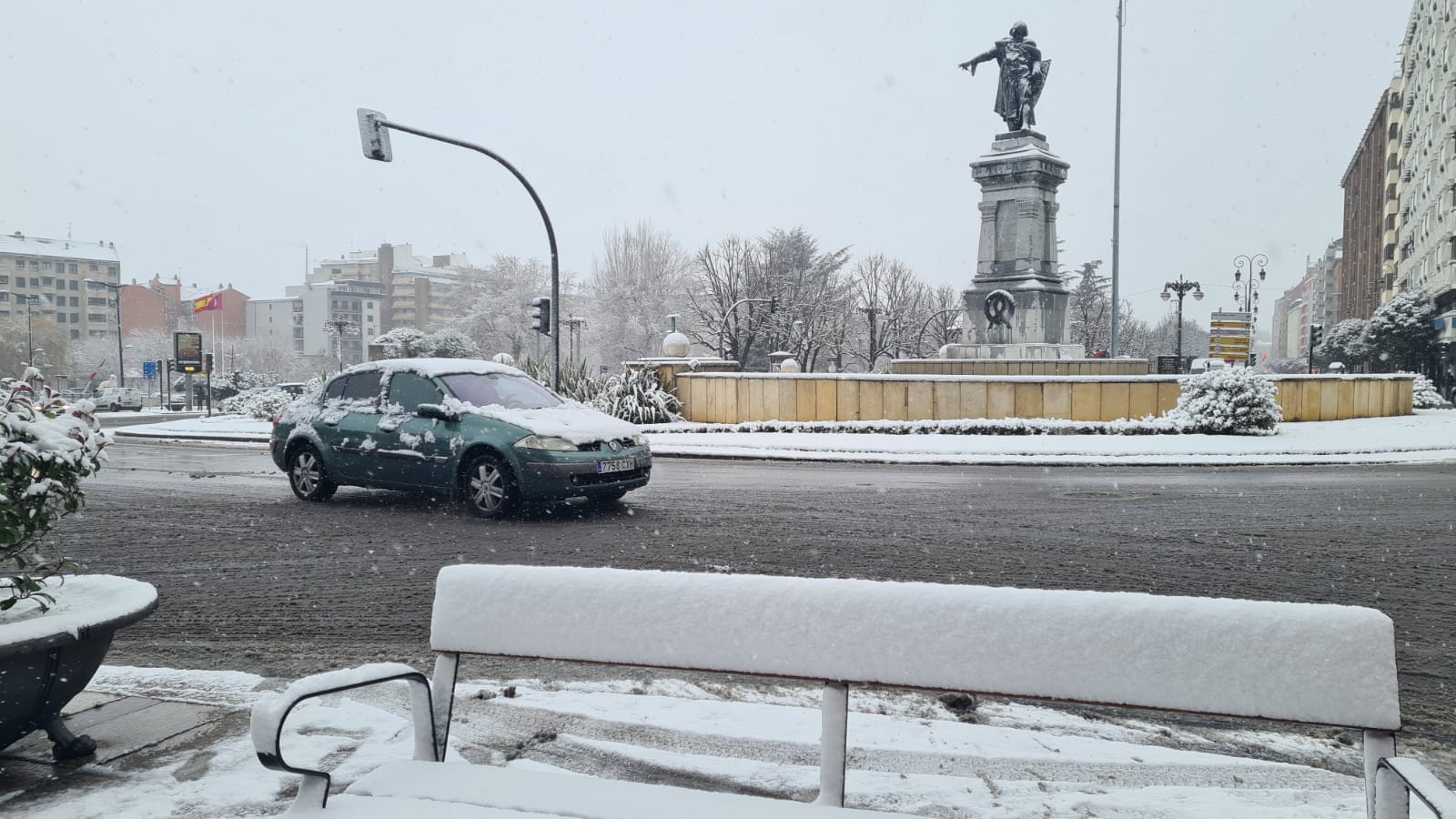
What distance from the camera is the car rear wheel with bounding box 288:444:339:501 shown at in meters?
11.2

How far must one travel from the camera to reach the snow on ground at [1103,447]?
1619 centimetres

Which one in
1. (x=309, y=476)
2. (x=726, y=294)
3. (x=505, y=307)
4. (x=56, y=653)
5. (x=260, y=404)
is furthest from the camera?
(x=505, y=307)

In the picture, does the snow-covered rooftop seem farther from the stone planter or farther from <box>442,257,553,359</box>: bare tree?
the stone planter

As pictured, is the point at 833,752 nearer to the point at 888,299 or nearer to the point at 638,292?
the point at 638,292

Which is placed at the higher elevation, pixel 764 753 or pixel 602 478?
pixel 602 478

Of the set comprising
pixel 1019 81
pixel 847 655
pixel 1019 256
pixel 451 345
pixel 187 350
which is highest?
pixel 1019 81

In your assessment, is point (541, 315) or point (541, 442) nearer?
point (541, 442)

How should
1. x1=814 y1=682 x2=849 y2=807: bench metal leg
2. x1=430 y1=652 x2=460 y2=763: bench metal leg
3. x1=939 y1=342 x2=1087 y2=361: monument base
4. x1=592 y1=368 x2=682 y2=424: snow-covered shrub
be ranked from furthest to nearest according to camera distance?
x1=939 y1=342 x2=1087 y2=361: monument base < x1=592 y1=368 x2=682 y2=424: snow-covered shrub < x1=430 y1=652 x2=460 y2=763: bench metal leg < x1=814 y1=682 x2=849 y2=807: bench metal leg

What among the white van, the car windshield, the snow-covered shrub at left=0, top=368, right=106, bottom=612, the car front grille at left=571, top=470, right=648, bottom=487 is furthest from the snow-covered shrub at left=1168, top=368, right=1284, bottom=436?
the white van

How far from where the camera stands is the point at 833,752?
101 inches

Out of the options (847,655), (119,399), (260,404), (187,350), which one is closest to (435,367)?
(847,655)

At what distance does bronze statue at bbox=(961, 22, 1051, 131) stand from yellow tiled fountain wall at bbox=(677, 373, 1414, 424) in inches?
511

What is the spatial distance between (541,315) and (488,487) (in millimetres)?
12977

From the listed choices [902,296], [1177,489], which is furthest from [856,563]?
[902,296]
